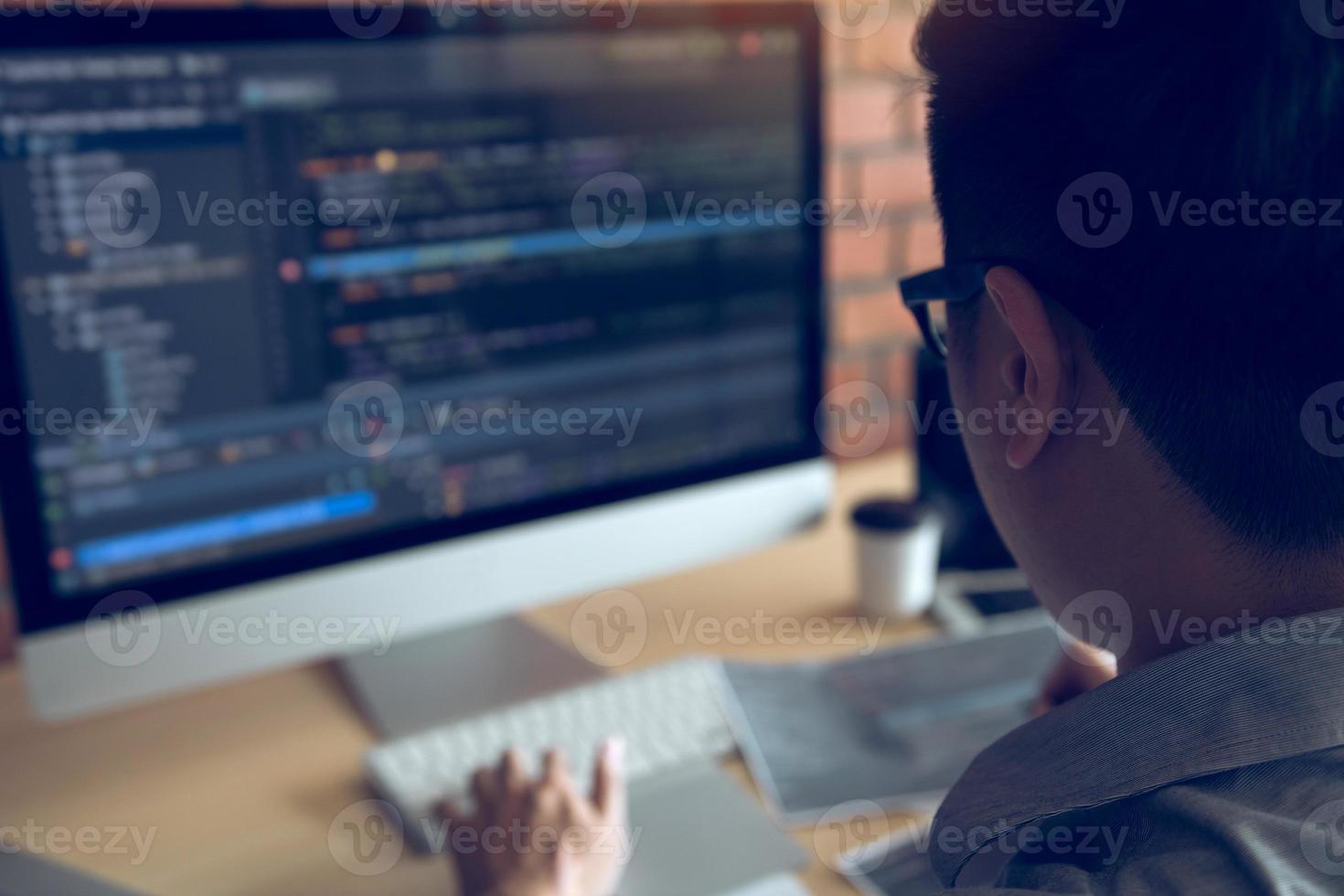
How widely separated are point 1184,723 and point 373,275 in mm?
656

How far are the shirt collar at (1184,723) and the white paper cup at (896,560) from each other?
557mm

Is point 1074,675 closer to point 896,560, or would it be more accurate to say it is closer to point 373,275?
point 896,560

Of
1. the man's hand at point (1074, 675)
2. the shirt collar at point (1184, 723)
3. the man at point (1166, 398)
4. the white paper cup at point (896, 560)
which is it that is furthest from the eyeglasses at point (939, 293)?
the white paper cup at point (896, 560)

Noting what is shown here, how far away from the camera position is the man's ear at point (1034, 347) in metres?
0.55

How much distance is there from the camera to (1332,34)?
443 mm

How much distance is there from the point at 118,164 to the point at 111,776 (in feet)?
1.56

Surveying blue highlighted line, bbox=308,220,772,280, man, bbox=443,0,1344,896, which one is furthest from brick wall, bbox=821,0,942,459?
man, bbox=443,0,1344,896

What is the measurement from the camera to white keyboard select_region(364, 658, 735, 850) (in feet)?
2.90

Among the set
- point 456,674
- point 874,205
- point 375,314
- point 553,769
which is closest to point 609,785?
point 553,769

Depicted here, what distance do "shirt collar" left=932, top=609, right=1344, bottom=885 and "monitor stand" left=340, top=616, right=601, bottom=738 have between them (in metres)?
0.53

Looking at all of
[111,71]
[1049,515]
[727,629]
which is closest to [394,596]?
[727,629]

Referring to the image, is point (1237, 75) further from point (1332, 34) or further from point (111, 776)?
point (111, 776)

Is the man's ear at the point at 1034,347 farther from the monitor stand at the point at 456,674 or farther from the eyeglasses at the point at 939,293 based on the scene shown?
the monitor stand at the point at 456,674

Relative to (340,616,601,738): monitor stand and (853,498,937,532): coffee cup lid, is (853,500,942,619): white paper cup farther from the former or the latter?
(340,616,601,738): monitor stand
